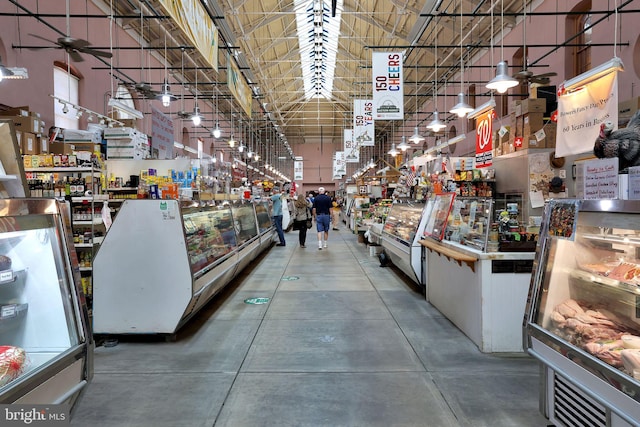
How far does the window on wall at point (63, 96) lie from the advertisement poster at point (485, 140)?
9912 mm

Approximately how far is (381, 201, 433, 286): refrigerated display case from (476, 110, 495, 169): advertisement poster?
4.06 feet

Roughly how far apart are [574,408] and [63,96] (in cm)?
1333

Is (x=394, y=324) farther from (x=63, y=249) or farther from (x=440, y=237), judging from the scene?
(x=63, y=249)

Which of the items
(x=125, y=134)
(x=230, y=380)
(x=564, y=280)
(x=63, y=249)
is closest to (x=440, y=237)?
(x=564, y=280)

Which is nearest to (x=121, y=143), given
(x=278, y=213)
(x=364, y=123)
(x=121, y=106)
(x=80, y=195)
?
(x=121, y=106)

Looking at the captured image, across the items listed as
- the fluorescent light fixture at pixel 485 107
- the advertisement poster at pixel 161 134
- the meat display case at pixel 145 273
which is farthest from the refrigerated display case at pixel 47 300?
the fluorescent light fixture at pixel 485 107

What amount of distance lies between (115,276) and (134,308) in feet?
1.31

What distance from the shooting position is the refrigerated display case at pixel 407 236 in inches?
253

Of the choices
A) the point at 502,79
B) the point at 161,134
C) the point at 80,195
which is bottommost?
the point at 80,195

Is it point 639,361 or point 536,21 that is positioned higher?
point 536,21

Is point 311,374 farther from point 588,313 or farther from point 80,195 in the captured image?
point 80,195

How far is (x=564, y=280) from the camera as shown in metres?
2.62

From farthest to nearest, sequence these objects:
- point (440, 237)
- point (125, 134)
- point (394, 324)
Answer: point (125, 134)
point (440, 237)
point (394, 324)

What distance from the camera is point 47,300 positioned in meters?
2.19
